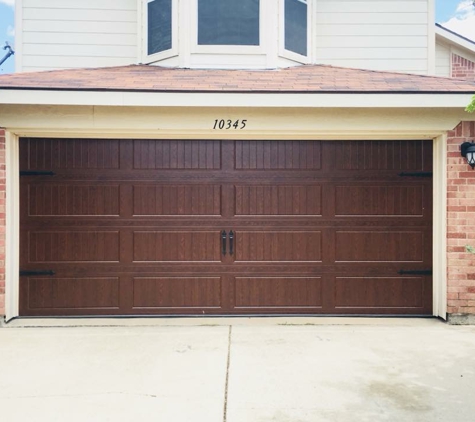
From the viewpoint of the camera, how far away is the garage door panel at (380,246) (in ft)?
18.1

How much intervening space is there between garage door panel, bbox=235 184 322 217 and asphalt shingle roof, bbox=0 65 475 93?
3.98 feet

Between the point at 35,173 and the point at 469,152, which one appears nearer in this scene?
the point at 469,152

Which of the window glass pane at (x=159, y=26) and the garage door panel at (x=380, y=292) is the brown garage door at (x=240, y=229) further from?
the window glass pane at (x=159, y=26)

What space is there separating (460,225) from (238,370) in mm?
3225

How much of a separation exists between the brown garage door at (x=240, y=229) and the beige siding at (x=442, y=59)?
4380mm

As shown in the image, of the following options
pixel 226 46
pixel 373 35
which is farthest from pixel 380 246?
pixel 373 35

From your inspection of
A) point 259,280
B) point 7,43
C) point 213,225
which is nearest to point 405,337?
point 259,280

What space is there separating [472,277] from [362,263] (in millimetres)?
1259

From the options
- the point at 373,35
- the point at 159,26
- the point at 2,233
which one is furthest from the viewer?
the point at 373,35

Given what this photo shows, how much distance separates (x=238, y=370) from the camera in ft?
12.6

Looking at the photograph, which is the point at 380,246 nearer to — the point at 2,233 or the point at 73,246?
the point at 73,246

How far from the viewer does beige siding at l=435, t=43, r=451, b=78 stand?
353 inches

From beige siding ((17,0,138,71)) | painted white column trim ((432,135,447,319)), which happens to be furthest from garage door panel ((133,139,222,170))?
painted white column trim ((432,135,447,319))

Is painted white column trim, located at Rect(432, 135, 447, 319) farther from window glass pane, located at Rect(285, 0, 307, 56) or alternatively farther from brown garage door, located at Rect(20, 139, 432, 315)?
window glass pane, located at Rect(285, 0, 307, 56)
